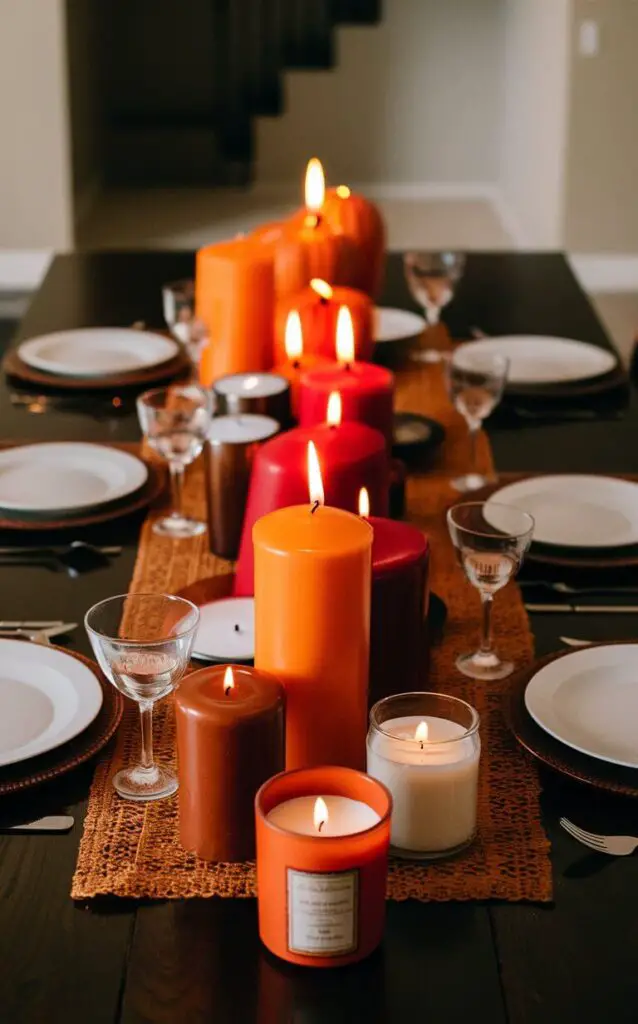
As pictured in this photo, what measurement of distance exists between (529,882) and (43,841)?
30cm

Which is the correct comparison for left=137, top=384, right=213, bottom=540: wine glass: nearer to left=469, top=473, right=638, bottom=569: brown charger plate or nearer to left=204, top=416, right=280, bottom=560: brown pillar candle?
left=204, top=416, right=280, bottom=560: brown pillar candle

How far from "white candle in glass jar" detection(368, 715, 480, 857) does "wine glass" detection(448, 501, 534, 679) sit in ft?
0.74

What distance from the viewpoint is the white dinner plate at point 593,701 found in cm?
98

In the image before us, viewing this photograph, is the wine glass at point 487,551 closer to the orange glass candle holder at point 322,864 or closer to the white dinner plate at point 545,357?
the orange glass candle holder at point 322,864

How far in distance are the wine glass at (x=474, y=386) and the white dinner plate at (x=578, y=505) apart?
71 millimetres

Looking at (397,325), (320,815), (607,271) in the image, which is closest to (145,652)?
(320,815)

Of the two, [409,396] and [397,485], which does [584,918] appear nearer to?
[397,485]

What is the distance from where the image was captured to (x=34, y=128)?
198 inches

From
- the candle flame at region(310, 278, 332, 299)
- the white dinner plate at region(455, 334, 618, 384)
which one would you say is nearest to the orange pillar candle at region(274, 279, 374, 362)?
the candle flame at region(310, 278, 332, 299)

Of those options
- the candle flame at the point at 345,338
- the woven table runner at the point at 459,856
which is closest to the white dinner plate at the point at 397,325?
the candle flame at the point at 345,338

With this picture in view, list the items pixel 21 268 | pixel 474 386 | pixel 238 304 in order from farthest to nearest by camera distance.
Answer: pixel 21 268, pixel 238 304, pixel 474 386

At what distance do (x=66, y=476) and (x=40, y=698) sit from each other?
20.6 inches

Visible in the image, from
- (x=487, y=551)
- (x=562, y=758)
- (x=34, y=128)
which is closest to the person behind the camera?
(x=562, y=758)

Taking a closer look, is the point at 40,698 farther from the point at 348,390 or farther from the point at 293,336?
the point at 293,336
